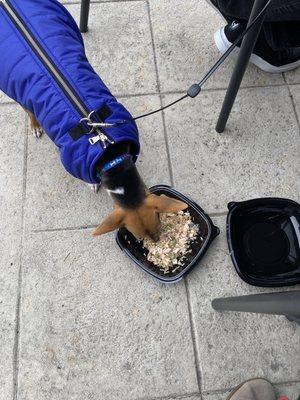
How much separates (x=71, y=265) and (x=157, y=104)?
5.58 feet

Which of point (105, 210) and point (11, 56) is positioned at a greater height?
point (11, 56)

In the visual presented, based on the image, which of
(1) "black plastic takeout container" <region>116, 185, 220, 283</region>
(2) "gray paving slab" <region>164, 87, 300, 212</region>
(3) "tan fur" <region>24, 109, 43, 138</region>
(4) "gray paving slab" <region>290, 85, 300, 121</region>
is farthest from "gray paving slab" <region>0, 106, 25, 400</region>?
(4) "gray paving slab" <region>290, 85, 300, 121</region>

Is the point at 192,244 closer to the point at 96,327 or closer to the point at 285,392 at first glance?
the point at 96,327

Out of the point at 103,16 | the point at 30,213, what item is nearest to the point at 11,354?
the point at 30,213

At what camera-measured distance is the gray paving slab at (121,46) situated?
416 centimetres

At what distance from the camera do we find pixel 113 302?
3334 mm

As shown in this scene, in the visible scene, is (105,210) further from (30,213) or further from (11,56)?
(11,56)

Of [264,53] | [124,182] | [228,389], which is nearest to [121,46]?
[264,53]

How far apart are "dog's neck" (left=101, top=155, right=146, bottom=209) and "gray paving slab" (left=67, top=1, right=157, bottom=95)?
4.69 ft

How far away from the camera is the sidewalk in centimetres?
313

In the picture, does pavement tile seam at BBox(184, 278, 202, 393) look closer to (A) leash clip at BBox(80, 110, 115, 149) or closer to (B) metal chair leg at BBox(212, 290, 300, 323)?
(B) metal chair leg at BBox(212, 290, 300, 323)

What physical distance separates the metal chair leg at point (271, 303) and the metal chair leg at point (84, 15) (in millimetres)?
2978

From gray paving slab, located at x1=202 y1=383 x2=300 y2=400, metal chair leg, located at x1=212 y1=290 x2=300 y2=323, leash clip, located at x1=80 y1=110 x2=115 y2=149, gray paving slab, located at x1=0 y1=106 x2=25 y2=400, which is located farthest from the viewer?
gray paving slab, located at x1=0 y1=106 x2=25 y2=400

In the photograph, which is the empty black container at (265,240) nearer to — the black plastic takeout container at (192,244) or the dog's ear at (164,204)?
the black plastic takeout container at (192,244)
